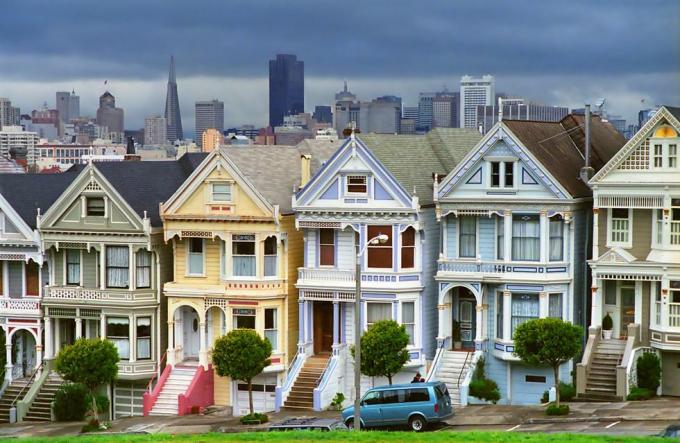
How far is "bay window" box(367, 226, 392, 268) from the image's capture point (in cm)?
4969

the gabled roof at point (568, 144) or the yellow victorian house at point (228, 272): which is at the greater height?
the gabled roof at point (568, 144)

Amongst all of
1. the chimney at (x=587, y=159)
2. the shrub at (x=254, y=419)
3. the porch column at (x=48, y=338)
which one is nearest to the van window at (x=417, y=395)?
the shrub at (x=254, y=419)

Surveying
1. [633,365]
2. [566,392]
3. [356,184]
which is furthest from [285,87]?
[633,365]

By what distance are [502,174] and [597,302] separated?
16.5 feet

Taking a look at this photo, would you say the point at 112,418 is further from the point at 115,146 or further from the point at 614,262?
the point at 115,146

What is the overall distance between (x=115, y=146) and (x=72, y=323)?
44619 mm

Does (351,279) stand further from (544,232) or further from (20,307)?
(20,307)

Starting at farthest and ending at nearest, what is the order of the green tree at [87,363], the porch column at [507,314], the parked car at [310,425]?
the green tree at [87,363] → the porch column at [507,314] → the parked car at [310,425]

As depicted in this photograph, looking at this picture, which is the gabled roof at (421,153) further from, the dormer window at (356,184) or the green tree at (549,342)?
the green tree at (549,342)

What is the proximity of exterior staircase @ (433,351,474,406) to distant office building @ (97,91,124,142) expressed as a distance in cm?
2067

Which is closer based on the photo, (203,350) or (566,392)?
(566,392)

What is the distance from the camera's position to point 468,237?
162 ft

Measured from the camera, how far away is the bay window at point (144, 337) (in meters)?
53.0

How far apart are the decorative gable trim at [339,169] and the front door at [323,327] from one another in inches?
143
